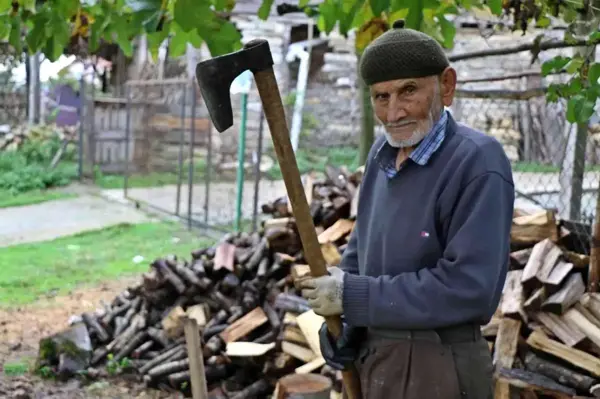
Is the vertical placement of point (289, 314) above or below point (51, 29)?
below

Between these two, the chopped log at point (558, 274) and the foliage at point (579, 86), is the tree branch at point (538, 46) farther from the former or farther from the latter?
the chopped log at point (558, 274)

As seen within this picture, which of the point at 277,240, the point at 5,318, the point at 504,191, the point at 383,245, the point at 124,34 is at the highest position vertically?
the point at 124,34

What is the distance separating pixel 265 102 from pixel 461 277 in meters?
0.70

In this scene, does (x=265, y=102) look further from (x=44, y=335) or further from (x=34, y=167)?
(x=34, y=167)

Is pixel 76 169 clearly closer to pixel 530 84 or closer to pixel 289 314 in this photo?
pixel 530 84

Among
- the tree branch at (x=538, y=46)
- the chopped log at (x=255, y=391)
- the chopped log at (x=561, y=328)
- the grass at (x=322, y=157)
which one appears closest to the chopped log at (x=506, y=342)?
the chopped log at (x=561, y=328)

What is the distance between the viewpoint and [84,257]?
8477mm

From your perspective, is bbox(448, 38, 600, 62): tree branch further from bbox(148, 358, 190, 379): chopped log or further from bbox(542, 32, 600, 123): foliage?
bbox(148, 358, 190, 379): chopped log

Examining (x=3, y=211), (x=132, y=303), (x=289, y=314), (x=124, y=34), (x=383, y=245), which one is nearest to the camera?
(x=383, y=245)

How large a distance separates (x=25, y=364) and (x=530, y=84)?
9.88m

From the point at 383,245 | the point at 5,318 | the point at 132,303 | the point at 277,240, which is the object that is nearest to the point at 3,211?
the point at 5,318

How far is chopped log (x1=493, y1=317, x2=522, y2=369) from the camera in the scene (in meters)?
3.65

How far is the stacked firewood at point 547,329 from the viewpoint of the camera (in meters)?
3.48

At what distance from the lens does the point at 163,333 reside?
17.2ft
